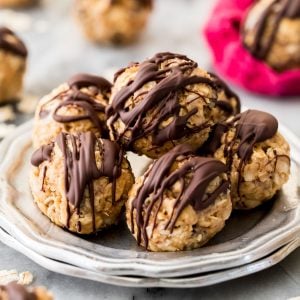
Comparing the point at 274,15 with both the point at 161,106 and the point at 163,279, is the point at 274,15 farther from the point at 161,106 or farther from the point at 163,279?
the point at 163,279

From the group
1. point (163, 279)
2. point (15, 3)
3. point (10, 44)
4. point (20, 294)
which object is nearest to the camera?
point (20, 294)

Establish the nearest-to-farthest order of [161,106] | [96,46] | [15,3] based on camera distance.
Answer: [161,106], [96,46], [15,3]

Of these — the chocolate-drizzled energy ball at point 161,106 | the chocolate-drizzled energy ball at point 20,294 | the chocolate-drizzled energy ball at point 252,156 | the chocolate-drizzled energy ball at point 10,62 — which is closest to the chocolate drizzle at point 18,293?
the chocolate-drizzled energy ball at point 20,294

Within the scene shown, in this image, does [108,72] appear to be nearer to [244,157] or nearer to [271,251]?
[244,157]

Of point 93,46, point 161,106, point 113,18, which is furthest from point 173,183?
point 93,46

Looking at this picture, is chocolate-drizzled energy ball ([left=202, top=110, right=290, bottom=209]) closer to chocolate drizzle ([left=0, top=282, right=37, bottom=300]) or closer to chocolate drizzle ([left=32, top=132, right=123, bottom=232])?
chocolate drizzle ([left=32, top=132, right=123, bottom=232])

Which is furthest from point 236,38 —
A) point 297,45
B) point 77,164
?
point 77,164

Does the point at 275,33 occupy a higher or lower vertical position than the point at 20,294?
higher
